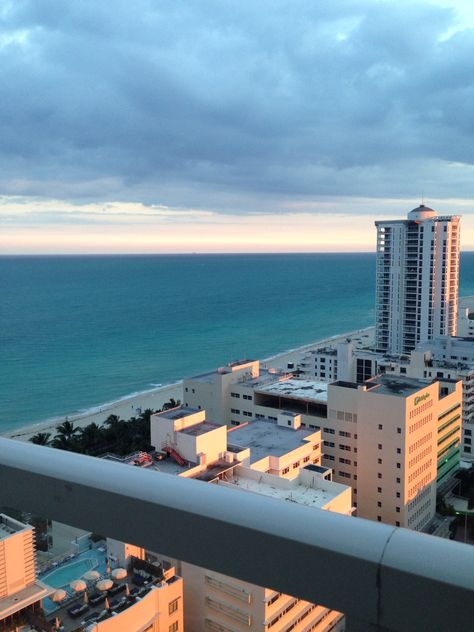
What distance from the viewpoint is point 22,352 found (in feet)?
149

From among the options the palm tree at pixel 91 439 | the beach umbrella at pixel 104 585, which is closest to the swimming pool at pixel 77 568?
the beach umbrella at pixel 104 585

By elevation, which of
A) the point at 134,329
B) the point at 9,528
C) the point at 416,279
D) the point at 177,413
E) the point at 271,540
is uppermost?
the point at 271,540

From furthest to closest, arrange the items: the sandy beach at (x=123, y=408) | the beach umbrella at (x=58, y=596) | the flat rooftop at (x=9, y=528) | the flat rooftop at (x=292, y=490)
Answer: the sandy beach at (x=123, y=408)
the flat rooftop at (x=292, y=490)
the beach umbrella at (x=58, y=596)
the flat rooftop at (x=9, y=528)

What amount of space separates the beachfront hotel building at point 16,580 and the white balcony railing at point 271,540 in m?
3.50

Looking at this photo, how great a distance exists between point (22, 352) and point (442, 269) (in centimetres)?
3098

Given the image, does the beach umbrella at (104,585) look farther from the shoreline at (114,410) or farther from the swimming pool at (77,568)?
the shoreline at (114,410)

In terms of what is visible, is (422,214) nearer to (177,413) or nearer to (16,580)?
(177,413)

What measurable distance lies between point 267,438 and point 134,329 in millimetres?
41706

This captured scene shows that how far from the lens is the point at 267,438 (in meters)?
16.6

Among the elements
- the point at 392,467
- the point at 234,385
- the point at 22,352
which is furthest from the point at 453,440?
the point at 22,352

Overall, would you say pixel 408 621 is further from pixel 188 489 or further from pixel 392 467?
pixel 392 467

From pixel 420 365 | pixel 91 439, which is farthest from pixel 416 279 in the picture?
pixel 91 439

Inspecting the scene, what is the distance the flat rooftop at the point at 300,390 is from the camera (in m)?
19.6

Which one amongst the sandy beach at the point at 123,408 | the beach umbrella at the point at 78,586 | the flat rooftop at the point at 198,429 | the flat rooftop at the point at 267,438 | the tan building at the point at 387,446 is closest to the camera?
the beach umbrella at the point at 78,586
